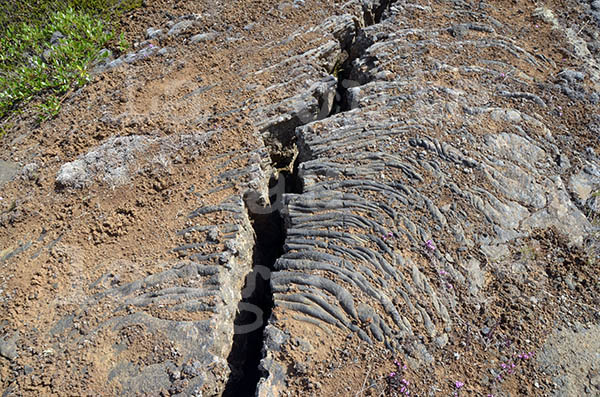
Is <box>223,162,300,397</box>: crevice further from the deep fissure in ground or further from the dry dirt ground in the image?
the dry dirt ground

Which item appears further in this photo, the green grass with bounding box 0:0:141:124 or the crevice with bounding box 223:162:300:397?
the green grass with bounding box 0:0:141:124

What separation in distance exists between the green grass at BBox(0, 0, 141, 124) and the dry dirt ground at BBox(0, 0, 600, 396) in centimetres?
37

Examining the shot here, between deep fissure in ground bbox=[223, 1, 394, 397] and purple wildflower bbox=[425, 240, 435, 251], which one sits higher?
purple wildflower bbox=[425, 240, 435, 251]

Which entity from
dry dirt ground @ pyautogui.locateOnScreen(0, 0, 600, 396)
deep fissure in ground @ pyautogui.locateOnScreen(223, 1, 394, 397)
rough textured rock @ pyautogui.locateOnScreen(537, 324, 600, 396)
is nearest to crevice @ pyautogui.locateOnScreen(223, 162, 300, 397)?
deep fissure in ground @ pyautogui.locateOnScreen(223, 1, 394, 397)

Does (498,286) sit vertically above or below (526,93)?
below

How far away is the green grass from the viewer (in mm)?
7484

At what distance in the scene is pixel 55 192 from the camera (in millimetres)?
6258

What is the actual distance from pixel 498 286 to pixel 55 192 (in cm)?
633

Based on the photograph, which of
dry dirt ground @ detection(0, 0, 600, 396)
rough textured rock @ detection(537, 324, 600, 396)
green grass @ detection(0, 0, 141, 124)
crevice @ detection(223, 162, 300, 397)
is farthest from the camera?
green grass @ detection(0, 0, 141, 124)

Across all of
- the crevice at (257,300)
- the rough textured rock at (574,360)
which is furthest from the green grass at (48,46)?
the rough textured rock at (574,360)

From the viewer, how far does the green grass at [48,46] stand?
7484 millimetres

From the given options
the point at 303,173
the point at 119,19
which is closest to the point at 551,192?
the point at 303,173

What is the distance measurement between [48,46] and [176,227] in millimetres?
5133

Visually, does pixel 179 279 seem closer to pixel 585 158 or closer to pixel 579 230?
pixel 579 230
